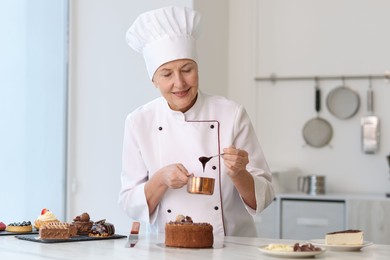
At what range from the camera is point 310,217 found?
489cm

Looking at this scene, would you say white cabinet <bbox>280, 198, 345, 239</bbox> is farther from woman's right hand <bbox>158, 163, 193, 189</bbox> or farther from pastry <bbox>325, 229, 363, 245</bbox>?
pastry <bbox>325, 229, 363, 245</bbox>

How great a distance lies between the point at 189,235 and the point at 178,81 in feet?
2.16

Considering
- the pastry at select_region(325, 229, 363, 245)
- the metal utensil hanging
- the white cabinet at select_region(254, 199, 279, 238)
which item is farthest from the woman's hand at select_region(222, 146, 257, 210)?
the metal utensil hanging

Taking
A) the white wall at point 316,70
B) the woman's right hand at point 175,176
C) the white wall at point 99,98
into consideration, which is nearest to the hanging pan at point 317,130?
the white wall at point 316,70

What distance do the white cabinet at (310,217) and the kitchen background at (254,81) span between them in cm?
47

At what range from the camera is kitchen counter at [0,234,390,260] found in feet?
6.71

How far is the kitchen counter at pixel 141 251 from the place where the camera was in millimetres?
2045

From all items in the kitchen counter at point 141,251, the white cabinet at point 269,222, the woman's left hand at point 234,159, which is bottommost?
the white cabinet at point 269,222

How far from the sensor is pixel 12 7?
15.2 ft

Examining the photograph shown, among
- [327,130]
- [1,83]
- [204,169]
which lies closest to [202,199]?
[204,169]

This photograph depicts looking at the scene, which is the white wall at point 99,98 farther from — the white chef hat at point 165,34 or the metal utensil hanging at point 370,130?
the white chef hat at point 165,34

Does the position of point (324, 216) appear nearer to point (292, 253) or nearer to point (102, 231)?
point (102, 231)

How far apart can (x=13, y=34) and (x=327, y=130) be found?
7.45ft

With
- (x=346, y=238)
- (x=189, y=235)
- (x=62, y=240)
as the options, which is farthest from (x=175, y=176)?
(x=346, y=238)
